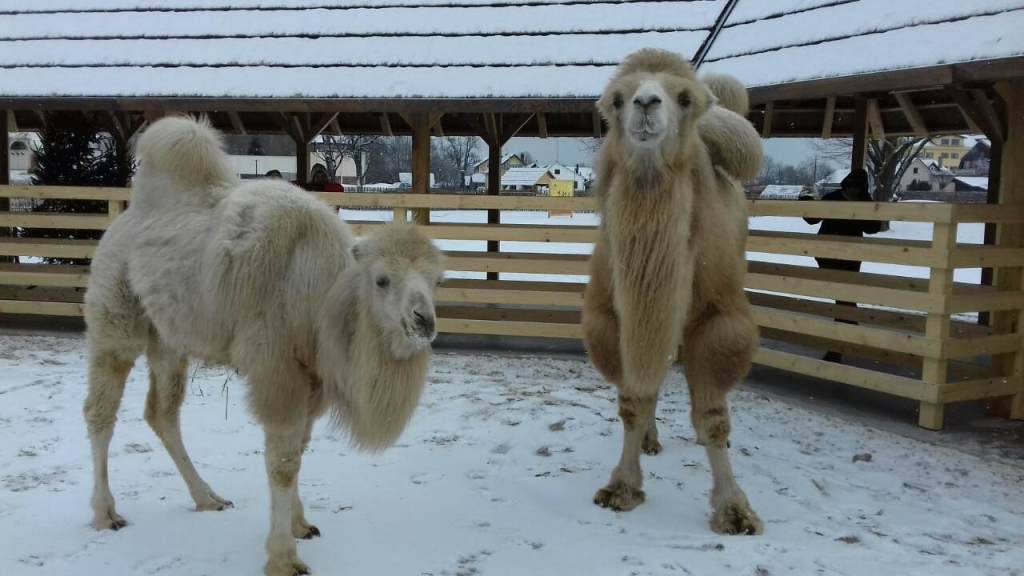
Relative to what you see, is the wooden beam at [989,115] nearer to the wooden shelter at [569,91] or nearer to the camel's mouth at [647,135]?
the wooden shelter at [569,91]

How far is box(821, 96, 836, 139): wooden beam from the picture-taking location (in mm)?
10578

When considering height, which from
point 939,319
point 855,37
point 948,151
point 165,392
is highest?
point 948,151

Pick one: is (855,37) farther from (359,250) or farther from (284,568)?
(284,568)

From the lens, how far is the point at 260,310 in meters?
3.85

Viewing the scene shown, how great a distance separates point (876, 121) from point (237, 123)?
10.2 m

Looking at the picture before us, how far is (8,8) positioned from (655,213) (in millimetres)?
11869

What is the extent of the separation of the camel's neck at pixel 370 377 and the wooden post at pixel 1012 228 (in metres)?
5.76

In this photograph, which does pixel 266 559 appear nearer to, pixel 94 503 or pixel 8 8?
pixel 94 503

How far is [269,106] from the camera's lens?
9688mm

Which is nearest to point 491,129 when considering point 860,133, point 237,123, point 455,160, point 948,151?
point 237,123

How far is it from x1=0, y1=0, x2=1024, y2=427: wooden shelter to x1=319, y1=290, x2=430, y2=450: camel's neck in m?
2.77

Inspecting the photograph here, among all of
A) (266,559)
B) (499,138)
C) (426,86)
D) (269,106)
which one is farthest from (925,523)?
(499,138)

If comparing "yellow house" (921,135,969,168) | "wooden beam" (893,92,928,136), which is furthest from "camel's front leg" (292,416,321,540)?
"yellow house" (921,135,969,168)

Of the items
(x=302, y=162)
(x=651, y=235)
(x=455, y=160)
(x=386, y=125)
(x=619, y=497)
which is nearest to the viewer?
(x=651, y=235)
